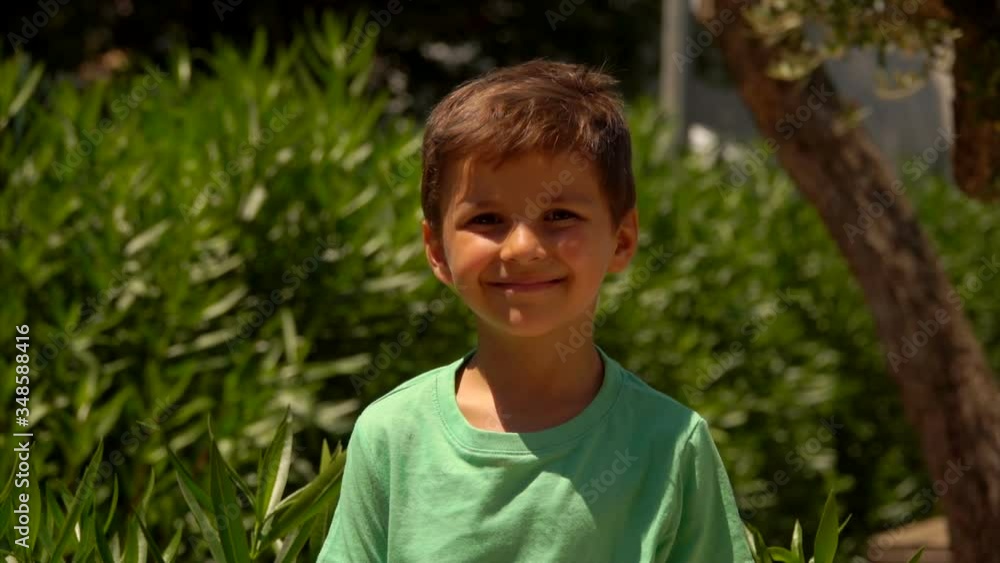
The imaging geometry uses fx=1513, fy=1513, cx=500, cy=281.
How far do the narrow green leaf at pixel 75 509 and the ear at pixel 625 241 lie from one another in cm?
93

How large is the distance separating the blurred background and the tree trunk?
1cm

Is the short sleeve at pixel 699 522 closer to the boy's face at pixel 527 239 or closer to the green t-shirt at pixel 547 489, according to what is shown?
the green t-shirt at pixel 547 489

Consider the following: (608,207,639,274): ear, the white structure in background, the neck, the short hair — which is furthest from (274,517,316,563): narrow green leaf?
the white structure in background

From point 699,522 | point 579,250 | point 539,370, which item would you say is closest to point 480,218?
point 579,250

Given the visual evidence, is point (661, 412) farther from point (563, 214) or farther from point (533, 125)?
point (533, 125)

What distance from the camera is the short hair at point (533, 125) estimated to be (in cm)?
219

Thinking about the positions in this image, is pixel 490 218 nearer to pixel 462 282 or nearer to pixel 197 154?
pixel 462 282

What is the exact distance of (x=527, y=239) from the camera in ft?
7.11

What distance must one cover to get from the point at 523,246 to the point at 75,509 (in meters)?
0.98

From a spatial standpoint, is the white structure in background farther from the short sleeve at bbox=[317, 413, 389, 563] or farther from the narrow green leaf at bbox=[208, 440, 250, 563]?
the short sleeve at bbox=[317, 413, 389, 563]

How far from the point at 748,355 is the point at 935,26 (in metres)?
2.83

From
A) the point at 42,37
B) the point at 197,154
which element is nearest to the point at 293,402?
the point at 197,154

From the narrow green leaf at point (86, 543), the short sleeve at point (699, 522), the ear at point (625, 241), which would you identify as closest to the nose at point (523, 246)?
the ear at point (625, 241)

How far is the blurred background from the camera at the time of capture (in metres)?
4.07
